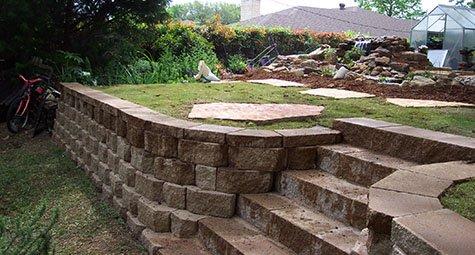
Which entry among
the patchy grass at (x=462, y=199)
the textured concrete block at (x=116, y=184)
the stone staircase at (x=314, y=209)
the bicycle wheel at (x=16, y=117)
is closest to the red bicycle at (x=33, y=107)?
the bicycle wheel at (x=16, y=117)

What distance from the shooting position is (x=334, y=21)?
28.2 meters

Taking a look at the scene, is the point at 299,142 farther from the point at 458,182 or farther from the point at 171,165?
the point at 458,182

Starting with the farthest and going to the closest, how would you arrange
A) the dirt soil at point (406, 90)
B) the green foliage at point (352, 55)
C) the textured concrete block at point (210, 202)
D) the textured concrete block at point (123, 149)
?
the green foliage at point (352, 55) < the dirt soil at point (406, 90) < the textured concrete block at point (123, 149) < the textured concrete block at point (210, 202)

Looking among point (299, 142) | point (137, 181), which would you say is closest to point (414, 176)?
point (299, 142)

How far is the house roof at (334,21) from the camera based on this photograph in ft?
87.5

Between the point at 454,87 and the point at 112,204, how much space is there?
176 inches

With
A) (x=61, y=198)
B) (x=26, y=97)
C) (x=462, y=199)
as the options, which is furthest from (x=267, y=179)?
(x=26, y=97)

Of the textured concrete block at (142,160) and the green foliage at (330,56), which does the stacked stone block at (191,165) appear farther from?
the green foliage at (330,56)

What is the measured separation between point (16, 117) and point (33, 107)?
1.09 ft

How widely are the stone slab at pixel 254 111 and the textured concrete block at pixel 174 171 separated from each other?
22.4 inches

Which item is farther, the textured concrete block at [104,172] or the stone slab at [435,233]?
the textured concrete block at [104,172]

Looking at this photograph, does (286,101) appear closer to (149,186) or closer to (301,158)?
(301,158)

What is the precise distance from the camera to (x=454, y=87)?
6078 mm

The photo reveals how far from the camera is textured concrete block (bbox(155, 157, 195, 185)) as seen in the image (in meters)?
3.37
